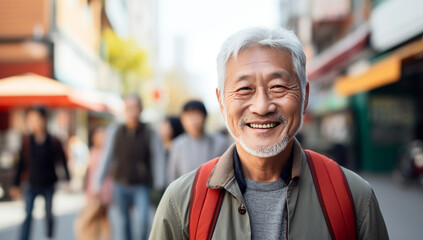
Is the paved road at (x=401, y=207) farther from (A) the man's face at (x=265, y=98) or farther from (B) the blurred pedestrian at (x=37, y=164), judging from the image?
(A) the man's face at (x=265, y=98)

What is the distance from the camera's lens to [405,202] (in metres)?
9.84

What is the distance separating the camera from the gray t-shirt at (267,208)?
5.67ft

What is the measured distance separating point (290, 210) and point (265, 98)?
0.44m

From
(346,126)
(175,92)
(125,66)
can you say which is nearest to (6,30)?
(125,66)

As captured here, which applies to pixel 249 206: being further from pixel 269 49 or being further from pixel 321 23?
pixel 321 23

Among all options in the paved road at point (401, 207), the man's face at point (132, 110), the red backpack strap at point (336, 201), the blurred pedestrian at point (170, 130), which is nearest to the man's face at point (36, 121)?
the man's face at point (132, 110)

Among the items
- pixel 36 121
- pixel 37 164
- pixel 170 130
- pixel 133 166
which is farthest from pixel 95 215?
pixel 170 130

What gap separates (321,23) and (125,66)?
36.8ft

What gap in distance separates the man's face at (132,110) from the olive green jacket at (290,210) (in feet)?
12.1

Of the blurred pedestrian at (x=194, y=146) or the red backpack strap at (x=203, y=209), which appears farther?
the blurred pedestrian at (x=194, y=146)

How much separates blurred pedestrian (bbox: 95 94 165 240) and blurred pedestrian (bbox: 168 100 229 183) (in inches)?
17.6

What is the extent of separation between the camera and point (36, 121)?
20.0 feet

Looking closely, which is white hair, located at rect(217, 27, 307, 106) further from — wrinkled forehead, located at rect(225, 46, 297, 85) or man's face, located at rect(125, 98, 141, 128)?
man's face, located at rect(125, 98, 141, 128)

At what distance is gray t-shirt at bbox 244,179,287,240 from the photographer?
1.73 meters
